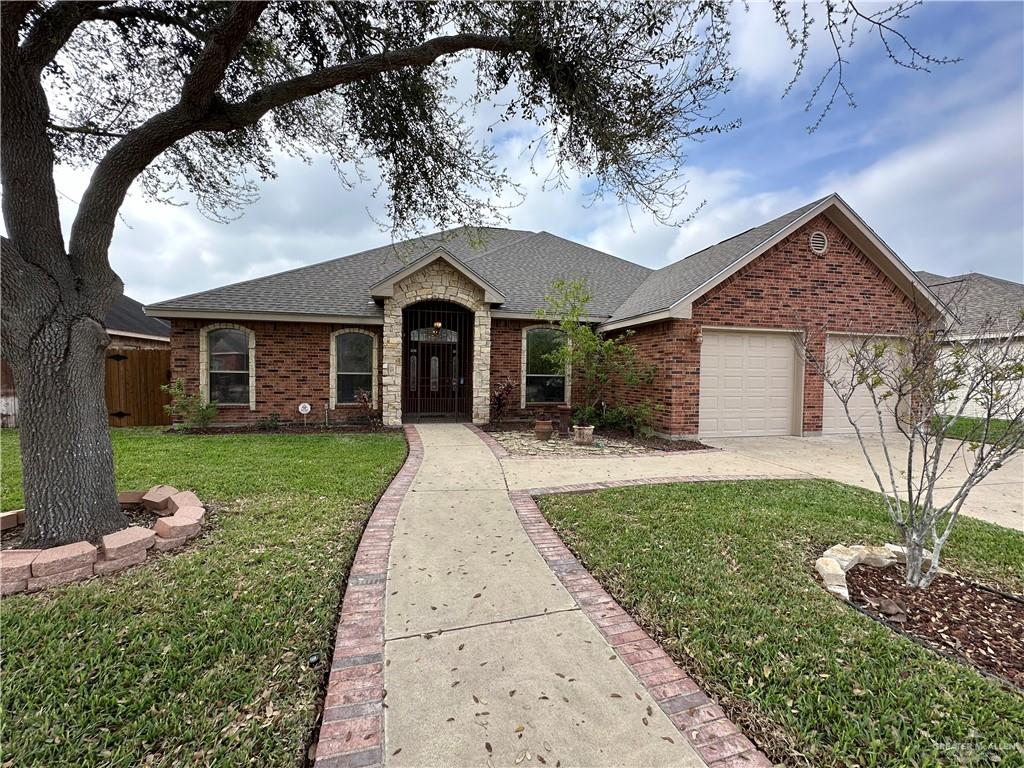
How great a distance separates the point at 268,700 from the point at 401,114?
6.33 meters

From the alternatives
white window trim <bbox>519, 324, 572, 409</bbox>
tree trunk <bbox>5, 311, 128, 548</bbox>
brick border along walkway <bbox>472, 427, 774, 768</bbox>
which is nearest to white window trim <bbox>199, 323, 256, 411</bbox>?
white window trim <bbox>519, 324, 572, 409</bbox>

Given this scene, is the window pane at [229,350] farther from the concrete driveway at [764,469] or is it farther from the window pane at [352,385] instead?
the concrete driveway at [764,469]

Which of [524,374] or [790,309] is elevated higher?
[790,309]

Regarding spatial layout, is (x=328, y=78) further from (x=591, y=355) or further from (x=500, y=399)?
(x=500, y=399)

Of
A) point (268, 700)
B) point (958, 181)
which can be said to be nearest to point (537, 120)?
point (268, 700)

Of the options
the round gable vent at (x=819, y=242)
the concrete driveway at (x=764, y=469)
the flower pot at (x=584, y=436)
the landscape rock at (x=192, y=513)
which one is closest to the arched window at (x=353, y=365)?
the flower pot at (x=584, y=436)

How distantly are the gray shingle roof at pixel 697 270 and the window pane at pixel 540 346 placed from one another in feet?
5.49

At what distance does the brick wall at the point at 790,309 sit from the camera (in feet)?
30.4

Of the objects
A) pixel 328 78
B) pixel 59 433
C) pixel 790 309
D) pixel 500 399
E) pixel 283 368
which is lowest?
pixel 500 399

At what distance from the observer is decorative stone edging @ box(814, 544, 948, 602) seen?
10.6 ft

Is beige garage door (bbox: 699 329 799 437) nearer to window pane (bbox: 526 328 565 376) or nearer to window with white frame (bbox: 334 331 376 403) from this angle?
window pane (bbox: 526 328 565 376)

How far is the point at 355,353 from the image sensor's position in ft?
37.1

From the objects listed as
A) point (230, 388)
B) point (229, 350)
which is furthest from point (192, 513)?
point (229, 350)

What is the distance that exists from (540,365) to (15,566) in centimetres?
1021
